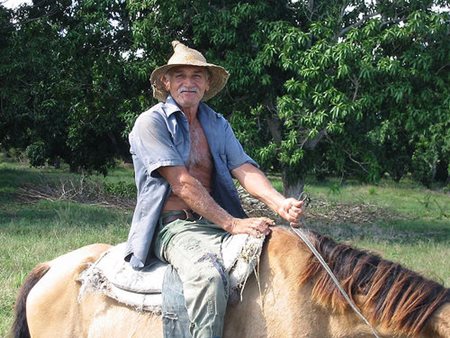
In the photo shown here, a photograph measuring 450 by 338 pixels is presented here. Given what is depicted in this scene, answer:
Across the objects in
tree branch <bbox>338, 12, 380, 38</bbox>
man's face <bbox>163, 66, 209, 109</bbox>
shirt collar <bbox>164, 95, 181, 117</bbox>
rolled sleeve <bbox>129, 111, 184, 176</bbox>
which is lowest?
rolled sleeve <bbox>129, 111, 184, 176</bbox>

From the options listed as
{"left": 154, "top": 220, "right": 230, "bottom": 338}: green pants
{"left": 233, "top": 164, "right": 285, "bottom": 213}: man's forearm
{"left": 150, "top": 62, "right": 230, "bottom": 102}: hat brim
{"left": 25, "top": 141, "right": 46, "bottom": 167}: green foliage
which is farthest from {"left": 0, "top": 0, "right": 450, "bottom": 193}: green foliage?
{"left": 25, "top": 141, "right": 46, "bottom": 167}: green foliage

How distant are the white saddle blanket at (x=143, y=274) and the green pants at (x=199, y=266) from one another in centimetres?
6

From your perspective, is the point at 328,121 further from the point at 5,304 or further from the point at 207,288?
the point at 207,288

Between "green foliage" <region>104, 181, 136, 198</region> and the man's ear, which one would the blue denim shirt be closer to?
the man's ear

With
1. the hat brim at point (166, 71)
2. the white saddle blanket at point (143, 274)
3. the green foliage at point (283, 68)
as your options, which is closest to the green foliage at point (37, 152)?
the green foliage at point (283, 68)

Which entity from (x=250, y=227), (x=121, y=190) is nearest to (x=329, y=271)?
(x=250, y=227)

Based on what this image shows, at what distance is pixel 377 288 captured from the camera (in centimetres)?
311

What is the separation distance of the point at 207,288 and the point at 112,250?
0.99 meters

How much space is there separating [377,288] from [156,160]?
4.38ft

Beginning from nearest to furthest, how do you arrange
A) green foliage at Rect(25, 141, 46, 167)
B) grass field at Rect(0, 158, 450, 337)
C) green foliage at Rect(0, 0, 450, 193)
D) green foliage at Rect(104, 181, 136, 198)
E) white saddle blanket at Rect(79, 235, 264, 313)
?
white saddle blanket at Rect(79, 235, 264, 313), grass field at Rect(0, 158, 450, 337), green foliage at Rect(0, 0, 450, 193), green foliage at Rect(104, 181, 136, 198), green foliage at Rect(25, 141, 46, 167)

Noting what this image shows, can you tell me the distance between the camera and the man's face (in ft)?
12.5

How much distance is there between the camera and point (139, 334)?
11.6 feet

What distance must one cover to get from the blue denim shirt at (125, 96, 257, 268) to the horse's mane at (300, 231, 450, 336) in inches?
34.4

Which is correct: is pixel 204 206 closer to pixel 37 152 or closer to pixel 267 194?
pixel 267 194
